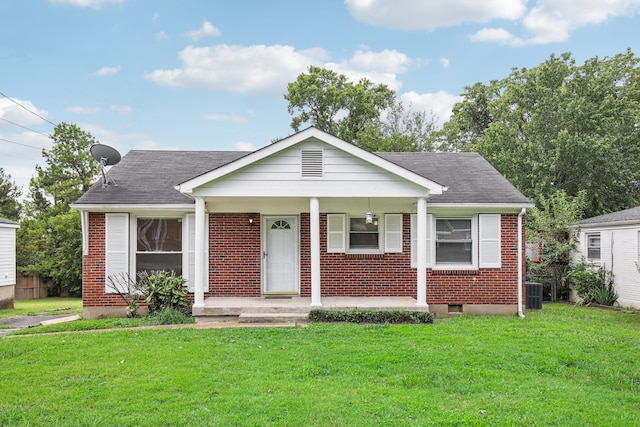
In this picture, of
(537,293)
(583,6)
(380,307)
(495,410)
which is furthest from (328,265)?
(583,6)

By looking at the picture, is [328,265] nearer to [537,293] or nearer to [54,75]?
[537,293]

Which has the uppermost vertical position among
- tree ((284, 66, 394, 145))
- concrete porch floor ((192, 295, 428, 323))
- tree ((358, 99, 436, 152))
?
tree ((284, 66, 394, 145))

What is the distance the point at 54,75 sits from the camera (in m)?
17.8

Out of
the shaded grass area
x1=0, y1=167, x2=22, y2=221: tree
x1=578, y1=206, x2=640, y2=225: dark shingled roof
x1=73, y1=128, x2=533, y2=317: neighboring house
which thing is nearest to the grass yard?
x1=73, y1=128, x2=533, y2=317: neighboring house

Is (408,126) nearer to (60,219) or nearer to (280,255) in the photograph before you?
(60,219)

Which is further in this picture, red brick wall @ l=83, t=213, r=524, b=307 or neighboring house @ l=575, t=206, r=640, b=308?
neighboring house @ l=575, t=206, r=640, b=308

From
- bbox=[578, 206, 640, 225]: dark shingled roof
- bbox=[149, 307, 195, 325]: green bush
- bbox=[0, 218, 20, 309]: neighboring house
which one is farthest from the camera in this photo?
bbox=[0, 218, 20, 309]: neighboring house

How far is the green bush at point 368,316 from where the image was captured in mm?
9602

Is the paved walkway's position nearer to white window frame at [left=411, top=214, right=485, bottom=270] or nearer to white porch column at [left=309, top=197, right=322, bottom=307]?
white porch column at [left=309, top=197, right=322, bottom=307]

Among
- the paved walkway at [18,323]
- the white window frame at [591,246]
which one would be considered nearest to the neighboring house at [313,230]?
the paved walkway at [18,323]

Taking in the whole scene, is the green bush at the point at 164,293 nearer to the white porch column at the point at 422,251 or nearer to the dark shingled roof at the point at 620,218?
the white porch column at the point at 422,251

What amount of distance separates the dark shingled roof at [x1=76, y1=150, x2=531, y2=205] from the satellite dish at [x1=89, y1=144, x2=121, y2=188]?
171mm

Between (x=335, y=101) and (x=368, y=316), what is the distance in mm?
25640

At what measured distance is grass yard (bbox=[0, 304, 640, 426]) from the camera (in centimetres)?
454
